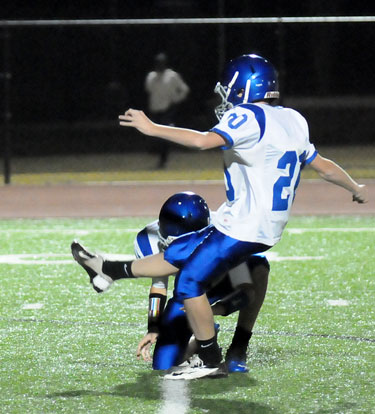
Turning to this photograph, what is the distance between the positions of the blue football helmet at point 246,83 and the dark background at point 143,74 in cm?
1451

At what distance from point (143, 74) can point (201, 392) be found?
21.1m

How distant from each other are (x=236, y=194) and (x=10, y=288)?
10.5 feet

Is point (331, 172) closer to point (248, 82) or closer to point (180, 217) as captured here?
point (248, 82)

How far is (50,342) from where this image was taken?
6.25 m

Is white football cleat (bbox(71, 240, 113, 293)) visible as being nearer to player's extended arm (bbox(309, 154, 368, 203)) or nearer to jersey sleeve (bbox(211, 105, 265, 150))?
jersey sleeve (bbox(211, 105, 265, 150))

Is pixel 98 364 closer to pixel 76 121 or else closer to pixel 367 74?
pixel 76 121

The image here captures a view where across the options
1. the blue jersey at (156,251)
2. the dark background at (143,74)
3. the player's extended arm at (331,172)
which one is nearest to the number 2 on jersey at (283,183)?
the player's extended arm at (331,172)

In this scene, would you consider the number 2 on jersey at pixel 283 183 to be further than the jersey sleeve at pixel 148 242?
No

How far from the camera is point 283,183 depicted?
5156 millimetres

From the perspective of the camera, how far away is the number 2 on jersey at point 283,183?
5133mm

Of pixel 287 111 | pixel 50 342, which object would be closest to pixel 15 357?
pixel 50 342

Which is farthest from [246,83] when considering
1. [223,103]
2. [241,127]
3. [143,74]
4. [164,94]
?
[143,74]

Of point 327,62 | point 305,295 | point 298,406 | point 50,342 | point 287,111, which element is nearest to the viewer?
point 298,406

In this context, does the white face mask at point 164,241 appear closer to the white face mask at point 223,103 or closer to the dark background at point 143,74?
the white face mask at point 223,103
